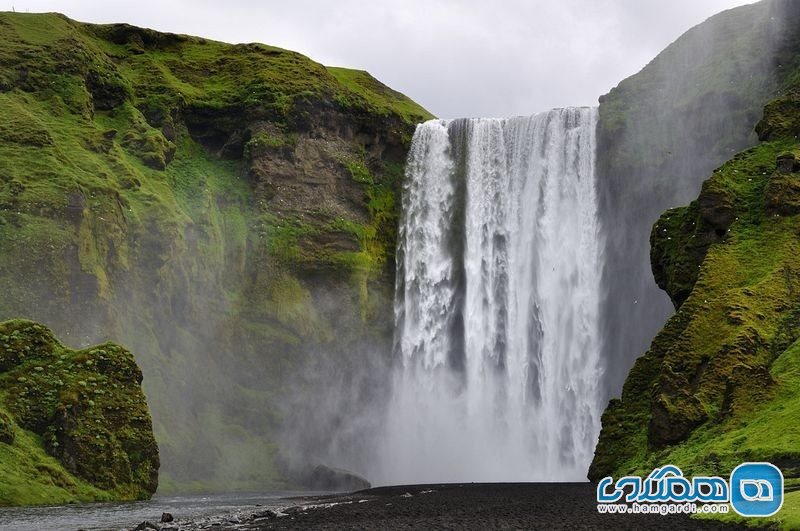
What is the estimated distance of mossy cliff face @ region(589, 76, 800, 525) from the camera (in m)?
41.9

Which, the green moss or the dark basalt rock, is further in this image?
the green moss

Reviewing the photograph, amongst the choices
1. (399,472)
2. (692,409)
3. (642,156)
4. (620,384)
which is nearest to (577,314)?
(620,384)

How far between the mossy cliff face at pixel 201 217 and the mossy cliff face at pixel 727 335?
33589 millimetres

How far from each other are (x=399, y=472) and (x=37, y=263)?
33.0 m

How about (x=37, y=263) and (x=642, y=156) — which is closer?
(x=37, y=263)

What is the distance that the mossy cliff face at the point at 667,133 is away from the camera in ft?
240

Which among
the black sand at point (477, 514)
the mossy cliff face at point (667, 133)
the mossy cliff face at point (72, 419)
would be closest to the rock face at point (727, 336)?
the black sand at point (477, 514)

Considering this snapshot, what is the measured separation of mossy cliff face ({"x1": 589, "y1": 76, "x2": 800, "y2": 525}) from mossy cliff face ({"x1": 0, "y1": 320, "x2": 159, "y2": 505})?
87.5 feet

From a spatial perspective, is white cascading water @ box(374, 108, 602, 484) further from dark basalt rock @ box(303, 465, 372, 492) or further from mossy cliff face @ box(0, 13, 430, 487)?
dark basalt rock @ box(303, 465, 372, 492)

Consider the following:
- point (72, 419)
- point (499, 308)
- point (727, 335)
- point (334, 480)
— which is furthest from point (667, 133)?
point (72, 419)

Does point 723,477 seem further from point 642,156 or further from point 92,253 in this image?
point 92,253

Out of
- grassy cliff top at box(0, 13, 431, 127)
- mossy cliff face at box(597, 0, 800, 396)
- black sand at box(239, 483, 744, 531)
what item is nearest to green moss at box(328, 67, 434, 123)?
grassy cliff top at box(0, 13, 431, 127)

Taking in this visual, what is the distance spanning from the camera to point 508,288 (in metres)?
81.4

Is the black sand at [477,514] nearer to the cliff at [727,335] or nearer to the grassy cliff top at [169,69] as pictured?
the cliff at [727,335]
